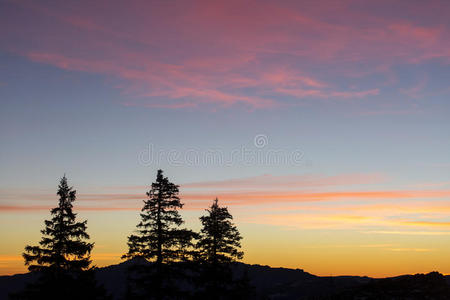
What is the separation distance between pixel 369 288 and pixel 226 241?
44014 millimetres

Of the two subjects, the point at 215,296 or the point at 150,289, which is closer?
the point at 150,289

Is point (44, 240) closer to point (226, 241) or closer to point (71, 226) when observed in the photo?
point (71, 226)

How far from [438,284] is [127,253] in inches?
2065

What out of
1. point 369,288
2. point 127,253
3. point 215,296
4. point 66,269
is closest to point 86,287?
point 66,269

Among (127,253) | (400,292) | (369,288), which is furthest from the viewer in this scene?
(369,288)

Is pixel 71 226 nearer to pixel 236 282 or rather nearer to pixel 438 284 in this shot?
pixel 236 282

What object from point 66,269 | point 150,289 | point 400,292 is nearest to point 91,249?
point 66,269

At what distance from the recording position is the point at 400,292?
209 ft

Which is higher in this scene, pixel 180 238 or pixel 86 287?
pixel 180 238

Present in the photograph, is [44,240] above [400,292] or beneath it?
above

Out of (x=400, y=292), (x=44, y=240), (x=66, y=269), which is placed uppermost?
(x=44, y=240)

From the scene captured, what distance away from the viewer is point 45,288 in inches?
1248

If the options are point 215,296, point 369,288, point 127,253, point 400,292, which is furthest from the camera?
point 369,288

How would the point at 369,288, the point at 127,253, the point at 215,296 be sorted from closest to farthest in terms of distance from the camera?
the point at 127,253 → the point at 215,296 → the point at 369,288
